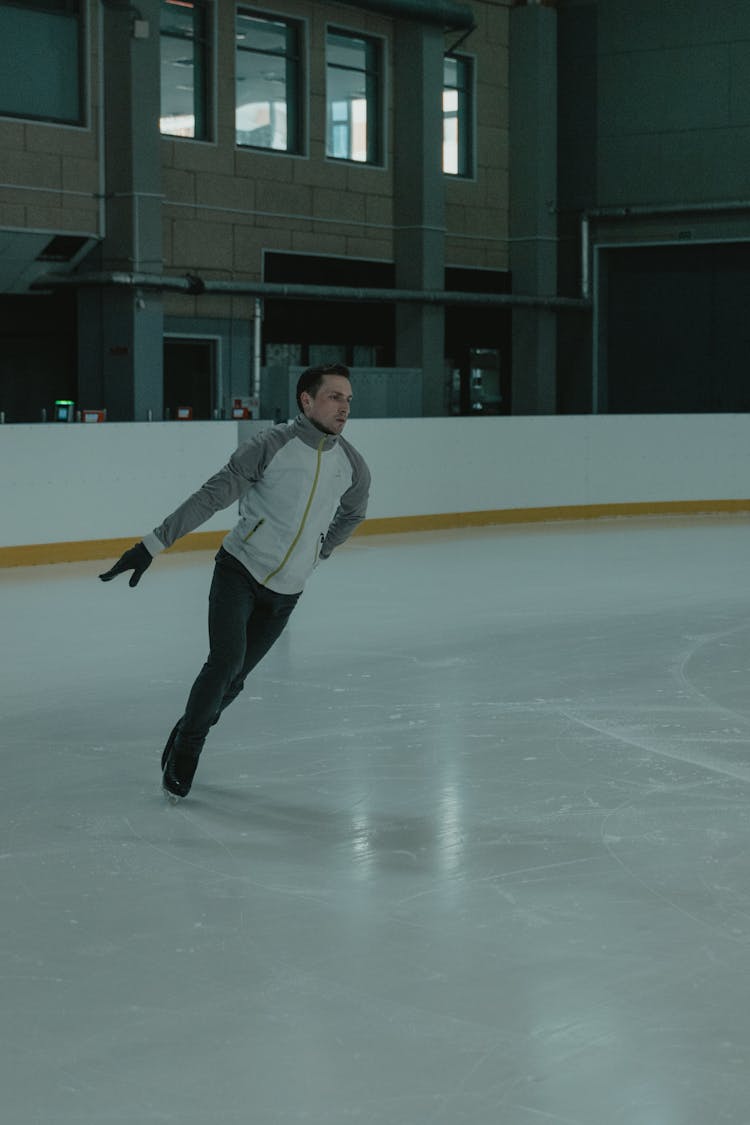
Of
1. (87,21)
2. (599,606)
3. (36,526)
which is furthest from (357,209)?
(599,606)

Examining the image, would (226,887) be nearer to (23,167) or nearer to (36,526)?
(36,526)

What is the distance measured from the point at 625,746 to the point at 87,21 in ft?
46.8

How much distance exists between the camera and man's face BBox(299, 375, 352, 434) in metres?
4.95

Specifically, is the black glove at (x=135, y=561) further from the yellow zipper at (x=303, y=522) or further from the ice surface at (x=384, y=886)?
the ice surface at (x=384, y=886)

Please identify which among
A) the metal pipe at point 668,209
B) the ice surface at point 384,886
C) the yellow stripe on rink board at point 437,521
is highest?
the metal pipe at point 668,209

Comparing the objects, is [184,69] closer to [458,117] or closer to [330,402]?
[458,117]

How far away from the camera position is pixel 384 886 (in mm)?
4289

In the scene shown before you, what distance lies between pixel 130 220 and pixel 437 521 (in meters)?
5.28

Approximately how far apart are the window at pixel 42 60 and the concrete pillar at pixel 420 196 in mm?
5278

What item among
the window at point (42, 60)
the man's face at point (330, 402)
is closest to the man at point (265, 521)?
the man's face at point (330, 402)

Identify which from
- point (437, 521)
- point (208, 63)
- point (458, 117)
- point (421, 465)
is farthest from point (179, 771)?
point (458, 117)

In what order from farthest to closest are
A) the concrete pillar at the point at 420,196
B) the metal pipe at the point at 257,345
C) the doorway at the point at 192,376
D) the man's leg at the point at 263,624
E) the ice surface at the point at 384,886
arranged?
the concrete pillar at the point at 420,196, the metal pipe at the point at 257,345, the doorway at the point at 192,376, the man's leg at the point at 263,624, the ice surface at the point at 384,886

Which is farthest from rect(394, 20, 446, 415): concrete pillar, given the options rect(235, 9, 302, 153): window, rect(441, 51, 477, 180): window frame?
rect(235, 9, 302, 153): window

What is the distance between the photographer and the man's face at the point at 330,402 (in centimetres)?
495
